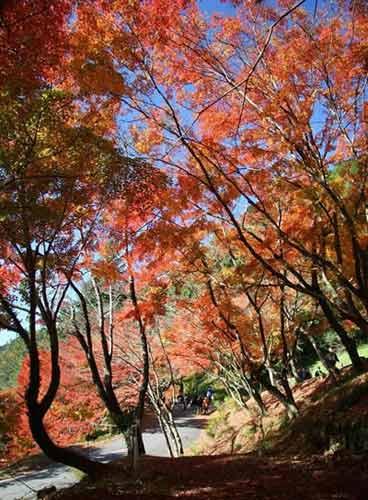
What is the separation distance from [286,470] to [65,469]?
9.36m

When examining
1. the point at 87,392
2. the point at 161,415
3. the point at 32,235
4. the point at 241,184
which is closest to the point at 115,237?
the point at 32,235

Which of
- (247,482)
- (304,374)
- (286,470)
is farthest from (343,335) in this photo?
(304,374)

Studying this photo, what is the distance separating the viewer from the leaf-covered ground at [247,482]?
486cm

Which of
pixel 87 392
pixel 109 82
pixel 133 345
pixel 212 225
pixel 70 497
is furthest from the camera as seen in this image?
pixel 87 392

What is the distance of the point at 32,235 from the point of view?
7.09 metres

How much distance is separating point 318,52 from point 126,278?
7438 millimetres

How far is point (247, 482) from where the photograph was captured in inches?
233

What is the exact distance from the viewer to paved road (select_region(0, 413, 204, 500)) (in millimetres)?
10578

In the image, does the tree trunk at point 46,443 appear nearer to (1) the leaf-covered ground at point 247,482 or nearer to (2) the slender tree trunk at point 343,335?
(1) the leaf-covered ground at point 247,482

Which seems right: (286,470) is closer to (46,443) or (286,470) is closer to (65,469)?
(46,443)

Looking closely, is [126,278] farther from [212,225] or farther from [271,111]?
[271,111]

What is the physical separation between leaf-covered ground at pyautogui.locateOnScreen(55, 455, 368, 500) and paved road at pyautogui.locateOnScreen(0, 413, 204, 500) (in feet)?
15.4

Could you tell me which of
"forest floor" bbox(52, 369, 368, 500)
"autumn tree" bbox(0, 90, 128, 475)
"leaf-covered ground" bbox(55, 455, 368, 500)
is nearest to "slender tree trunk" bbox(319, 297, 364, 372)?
"forest floor" bbox(52, 369, 368, 500)

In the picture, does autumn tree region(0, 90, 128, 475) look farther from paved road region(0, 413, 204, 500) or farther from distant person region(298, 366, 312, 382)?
distant person region(298, 366, 312, 382)
